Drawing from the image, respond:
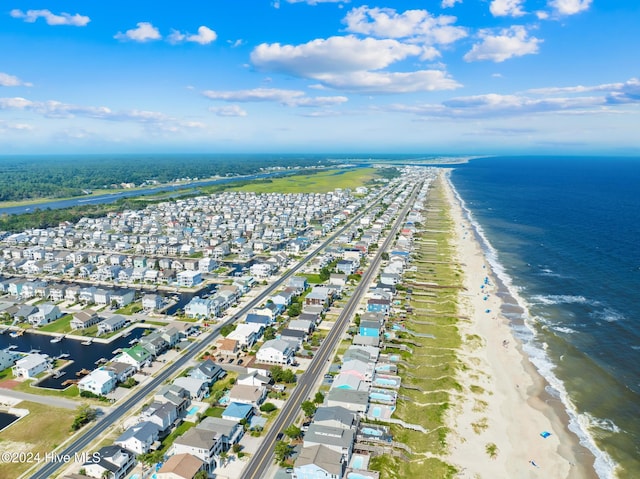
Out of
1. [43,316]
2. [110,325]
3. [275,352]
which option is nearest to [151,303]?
[110,325]

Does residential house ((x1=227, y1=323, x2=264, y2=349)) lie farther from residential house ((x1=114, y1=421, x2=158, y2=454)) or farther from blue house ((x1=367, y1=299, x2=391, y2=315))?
residential house ((x1=114, y1=421, x2=158, y2=454))

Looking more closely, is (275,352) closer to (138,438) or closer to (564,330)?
(138,438)

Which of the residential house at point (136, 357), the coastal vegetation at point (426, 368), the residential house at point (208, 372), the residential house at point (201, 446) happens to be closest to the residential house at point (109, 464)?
the residential house at point (201, 446)

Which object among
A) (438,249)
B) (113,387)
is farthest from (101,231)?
(438,249)

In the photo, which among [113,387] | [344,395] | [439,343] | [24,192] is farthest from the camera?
[24,192]

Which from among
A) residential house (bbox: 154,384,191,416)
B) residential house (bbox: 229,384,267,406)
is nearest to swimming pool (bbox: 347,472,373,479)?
residential house (bbox: 229,384,267,406)

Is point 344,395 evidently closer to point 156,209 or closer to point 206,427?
point 206,427

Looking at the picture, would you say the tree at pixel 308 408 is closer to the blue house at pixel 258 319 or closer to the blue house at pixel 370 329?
the blue house at pixel 370 329
